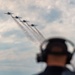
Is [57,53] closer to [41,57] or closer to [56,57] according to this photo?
[56,57]

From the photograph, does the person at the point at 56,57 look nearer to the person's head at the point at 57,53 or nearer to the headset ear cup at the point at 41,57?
the person's head at the point at 57,53

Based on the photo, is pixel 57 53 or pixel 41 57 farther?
pixel 41 57

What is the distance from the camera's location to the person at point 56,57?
32.2 meters

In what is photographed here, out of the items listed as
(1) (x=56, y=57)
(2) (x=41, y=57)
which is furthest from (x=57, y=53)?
(2) (x=41, y=57)

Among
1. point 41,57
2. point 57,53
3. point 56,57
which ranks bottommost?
point 41,57

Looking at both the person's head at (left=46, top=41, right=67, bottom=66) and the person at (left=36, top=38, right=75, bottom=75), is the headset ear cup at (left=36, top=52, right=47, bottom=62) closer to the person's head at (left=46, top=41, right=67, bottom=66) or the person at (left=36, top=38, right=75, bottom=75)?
the person at (left=36, top=38, right=75, bottom=75)

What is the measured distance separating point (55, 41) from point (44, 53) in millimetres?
468

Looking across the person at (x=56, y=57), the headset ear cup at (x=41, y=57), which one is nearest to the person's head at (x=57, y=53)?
the person at (x=56, y=57)

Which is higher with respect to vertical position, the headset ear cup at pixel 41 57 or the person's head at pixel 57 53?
the person's head at pixel 57 53

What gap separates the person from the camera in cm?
3222

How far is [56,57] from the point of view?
3241 cm

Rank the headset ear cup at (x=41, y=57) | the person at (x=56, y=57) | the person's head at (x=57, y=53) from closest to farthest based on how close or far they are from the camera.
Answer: the person at (x=56, y=57), the person's head at (x=57, y=53), the headset ear cup at (x=41, y=57)

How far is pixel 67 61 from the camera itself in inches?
1293

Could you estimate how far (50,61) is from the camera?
107ft
